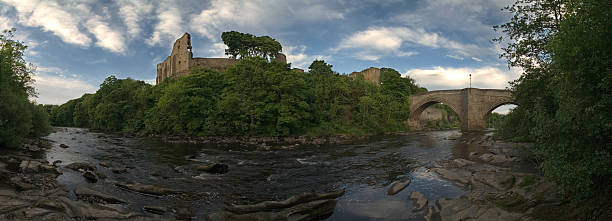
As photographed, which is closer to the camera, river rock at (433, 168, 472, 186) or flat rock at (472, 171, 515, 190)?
flat rock at (472, 171, 515, 190)

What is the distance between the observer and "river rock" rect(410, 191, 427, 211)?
31.3ft

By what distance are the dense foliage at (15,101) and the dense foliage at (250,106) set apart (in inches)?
627

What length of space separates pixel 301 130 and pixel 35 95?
29870 mm

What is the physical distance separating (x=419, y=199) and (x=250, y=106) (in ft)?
99.9

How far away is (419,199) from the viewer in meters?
10.2

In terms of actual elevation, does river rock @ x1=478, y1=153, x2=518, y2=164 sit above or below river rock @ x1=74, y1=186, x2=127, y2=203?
above

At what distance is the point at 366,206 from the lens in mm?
9805

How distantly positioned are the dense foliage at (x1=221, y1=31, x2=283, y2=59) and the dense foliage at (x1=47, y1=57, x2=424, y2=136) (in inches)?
612

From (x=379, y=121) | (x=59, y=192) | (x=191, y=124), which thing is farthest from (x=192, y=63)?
(x=59, y=192)

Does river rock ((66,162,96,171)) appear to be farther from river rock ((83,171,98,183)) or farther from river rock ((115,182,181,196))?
river rock ((115,182,181,196))

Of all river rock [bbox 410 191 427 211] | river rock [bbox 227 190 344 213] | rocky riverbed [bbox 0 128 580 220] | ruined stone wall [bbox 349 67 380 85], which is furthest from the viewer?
ruined stone wall [bbox 349 67 380 85]

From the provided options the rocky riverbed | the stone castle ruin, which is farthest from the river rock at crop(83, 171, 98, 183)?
the stone castle ruin

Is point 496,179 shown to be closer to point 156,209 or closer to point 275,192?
point 275,192

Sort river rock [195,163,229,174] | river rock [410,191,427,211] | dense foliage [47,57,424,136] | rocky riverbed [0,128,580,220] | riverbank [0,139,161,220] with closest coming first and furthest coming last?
riverbank [0,139,161,220], rocky riverbed [0,128,580,220], river rock [410,191,427,211], river rock [195,163,229,174], dense foliage [47,57,424,136]
